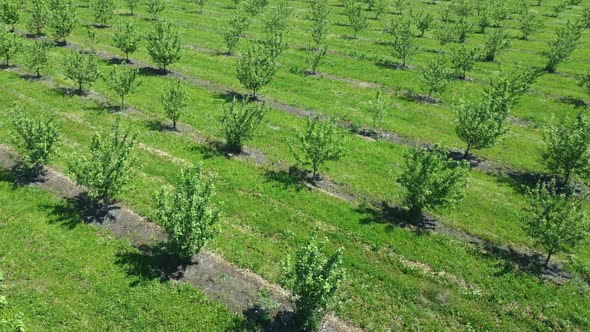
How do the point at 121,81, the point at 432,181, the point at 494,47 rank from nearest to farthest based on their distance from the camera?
the point at 432,181 < the point at 121,81 < the point at 494,47

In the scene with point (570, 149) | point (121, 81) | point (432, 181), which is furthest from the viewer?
point (121, 81)

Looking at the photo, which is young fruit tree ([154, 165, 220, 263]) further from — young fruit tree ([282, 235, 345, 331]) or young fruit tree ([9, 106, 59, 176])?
young fruit tree ([9, 106, 59, 176])

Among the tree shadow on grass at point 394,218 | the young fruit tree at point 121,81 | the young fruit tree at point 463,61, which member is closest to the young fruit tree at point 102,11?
the young fruit tree at point 121,81

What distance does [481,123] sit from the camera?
37531mm

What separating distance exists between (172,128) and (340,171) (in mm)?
15909

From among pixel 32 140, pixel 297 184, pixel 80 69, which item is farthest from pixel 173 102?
pixel 297 184

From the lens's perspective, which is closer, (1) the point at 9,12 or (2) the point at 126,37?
(2) the point at 126,37

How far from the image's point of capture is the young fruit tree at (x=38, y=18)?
62225 millimetres

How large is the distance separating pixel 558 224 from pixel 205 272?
69.3 ft

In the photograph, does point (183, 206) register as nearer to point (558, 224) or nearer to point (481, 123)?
point (558, 224)

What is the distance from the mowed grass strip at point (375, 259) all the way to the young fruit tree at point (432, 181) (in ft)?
7.94

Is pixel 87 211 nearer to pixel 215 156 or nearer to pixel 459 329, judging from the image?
pixel 215 156

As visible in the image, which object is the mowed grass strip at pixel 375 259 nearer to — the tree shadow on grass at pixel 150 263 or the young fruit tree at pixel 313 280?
the tree shadow on grass at pixel 150 263

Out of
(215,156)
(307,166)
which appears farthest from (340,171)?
(215,156)
